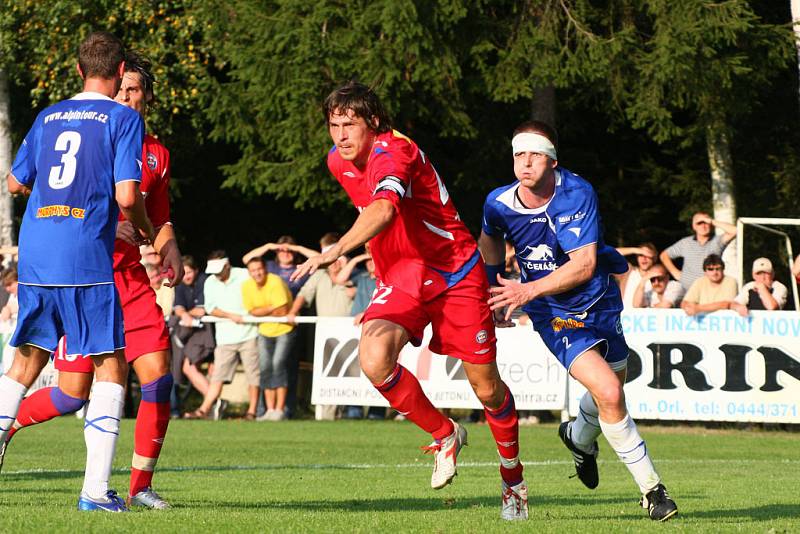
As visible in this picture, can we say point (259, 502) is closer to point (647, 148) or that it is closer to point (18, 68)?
point (18, 68)

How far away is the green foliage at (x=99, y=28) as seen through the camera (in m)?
25.6

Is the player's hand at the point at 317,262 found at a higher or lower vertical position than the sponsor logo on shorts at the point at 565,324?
higher

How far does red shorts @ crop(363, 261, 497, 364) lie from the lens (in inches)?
302

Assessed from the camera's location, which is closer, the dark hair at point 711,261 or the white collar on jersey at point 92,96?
the white collar on jersey at point 92,96

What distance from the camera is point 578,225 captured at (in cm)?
786

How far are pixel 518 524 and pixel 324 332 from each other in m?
11.7

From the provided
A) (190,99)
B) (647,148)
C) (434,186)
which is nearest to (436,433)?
(434,186)

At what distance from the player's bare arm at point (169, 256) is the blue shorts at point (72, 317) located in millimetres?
740

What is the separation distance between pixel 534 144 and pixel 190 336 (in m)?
12.2

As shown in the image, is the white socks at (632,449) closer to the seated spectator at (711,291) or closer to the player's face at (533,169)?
the player's face at (533,169)

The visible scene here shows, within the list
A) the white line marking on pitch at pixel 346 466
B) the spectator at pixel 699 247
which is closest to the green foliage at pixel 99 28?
the spectator at pixel 699 247

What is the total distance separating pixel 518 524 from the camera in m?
7.14

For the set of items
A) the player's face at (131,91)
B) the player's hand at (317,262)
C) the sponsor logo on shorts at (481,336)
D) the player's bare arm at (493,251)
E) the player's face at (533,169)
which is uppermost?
the player's face at (131,91)

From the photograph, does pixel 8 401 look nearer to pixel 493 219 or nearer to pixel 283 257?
pixel 493 219
